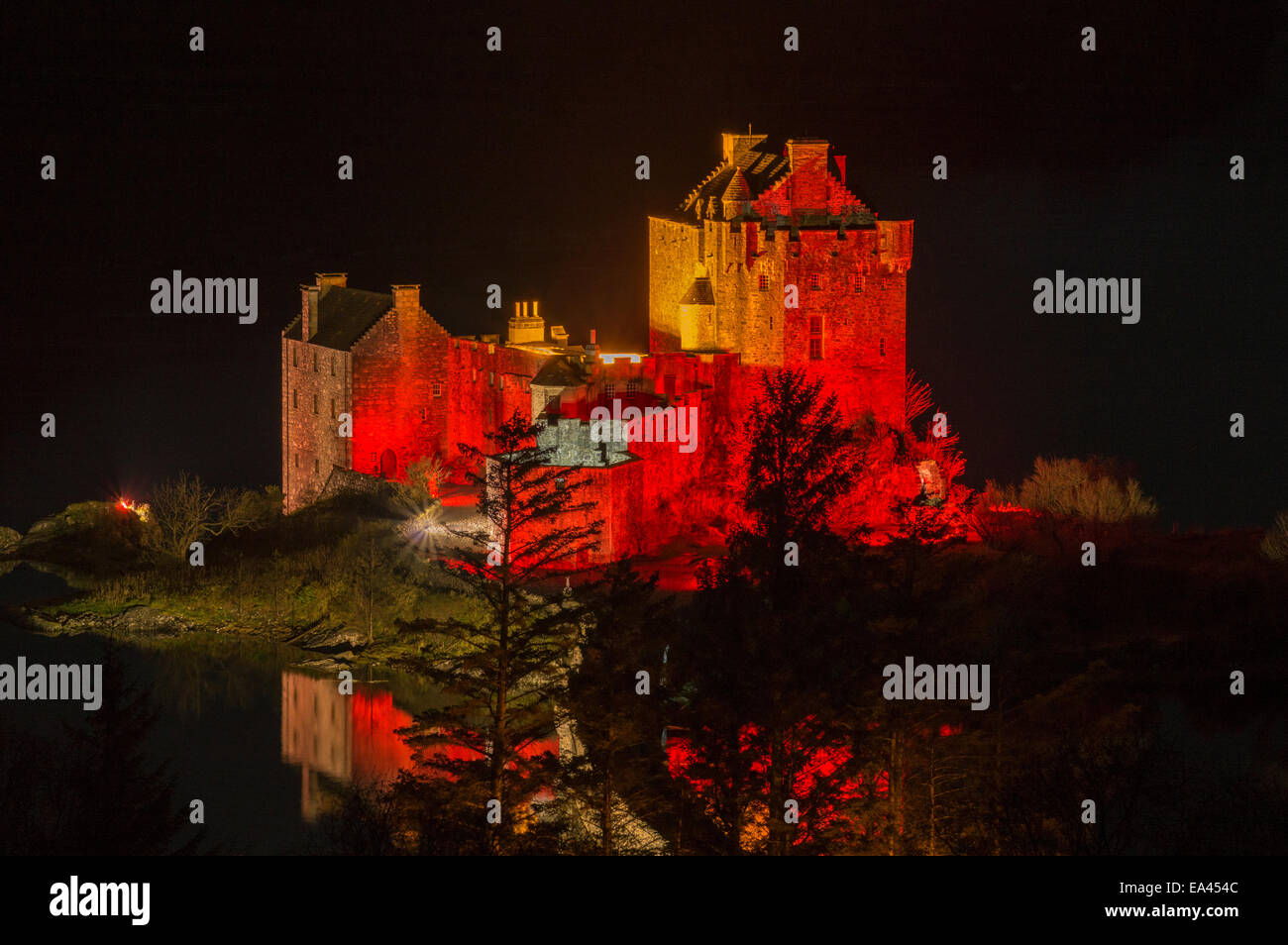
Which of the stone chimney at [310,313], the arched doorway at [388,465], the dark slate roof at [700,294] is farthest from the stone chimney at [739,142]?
the stone chimney at [310,313]

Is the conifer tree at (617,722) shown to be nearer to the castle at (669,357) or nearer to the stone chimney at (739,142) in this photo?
the castle at (669,357)

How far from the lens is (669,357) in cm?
5759

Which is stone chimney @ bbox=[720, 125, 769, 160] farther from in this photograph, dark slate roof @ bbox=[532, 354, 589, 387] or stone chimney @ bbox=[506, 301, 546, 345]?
dark slate roof @ bbox=[532, 354, 589, 387]

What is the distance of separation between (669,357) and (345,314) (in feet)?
34.4

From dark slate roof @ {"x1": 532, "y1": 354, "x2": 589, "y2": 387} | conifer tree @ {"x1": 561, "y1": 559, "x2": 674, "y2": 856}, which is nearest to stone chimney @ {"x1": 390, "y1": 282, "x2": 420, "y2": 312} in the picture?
dark slate roof @ {"x1": 532, "y1": 354, "x2": 589, "y2": 387}

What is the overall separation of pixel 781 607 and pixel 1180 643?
58.0 ft

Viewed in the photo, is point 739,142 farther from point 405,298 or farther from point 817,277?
point 405,298

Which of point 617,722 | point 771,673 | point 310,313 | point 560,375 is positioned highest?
point 310,313

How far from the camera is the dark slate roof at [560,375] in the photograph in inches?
2121

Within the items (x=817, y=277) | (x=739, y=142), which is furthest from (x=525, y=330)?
(x=817, y=277)

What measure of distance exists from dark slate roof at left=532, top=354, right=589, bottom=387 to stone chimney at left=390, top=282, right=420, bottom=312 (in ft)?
26.3

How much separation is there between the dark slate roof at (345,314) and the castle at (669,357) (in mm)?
61

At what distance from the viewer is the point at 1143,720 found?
46344mm
